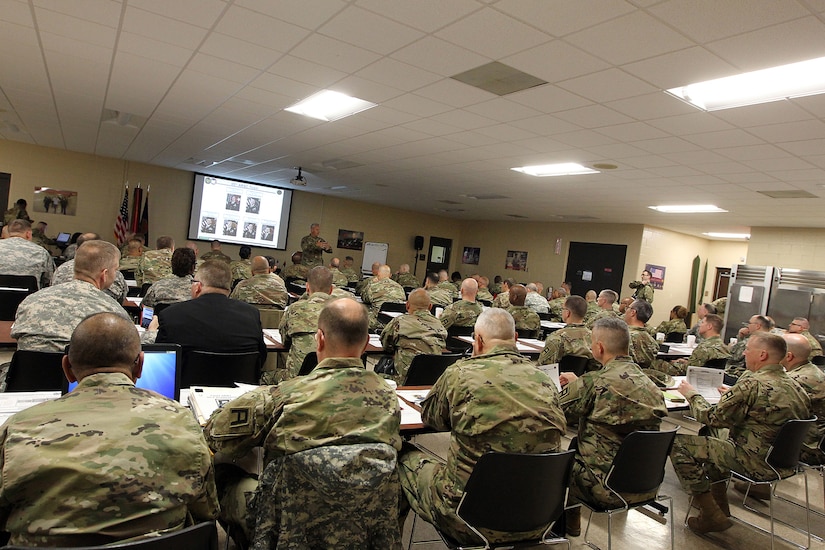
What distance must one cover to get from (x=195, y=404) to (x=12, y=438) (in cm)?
107

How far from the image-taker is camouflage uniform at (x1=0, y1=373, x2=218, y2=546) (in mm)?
1212

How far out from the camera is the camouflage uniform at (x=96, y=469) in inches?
47.7

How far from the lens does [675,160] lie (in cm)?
581

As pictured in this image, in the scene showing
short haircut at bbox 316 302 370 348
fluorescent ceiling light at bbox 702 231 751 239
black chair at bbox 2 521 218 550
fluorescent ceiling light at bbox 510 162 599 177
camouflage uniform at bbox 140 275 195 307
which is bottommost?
black chair at bbox 2 521 218 550

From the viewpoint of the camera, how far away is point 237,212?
1303 cm

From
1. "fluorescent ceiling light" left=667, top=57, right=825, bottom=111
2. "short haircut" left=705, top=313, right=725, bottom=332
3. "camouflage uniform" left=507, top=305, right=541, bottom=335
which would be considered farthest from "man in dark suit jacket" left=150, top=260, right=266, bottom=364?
"short haircut" left=705, top=313, right=725, bottom=332

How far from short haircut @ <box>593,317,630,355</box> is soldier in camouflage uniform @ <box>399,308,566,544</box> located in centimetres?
79

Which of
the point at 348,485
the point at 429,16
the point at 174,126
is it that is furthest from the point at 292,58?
the point at 174,126

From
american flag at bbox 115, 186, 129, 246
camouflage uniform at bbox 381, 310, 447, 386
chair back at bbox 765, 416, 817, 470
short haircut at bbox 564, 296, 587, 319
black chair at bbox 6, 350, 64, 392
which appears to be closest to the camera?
black chair at bbox 6, 350, 64, 392

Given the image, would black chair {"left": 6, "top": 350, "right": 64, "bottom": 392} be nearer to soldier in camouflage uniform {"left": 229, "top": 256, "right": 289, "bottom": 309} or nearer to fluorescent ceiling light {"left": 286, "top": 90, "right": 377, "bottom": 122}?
soldier in camouflage uniform {"left": 229, "top": 256, "right": 289, "bottom": 309}

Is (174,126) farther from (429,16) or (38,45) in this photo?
(429,16)

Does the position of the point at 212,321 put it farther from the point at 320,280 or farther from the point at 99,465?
the point at 99,465

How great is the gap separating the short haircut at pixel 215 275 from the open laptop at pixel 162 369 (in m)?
0.96

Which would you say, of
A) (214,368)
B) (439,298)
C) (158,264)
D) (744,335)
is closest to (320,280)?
(214,368)
